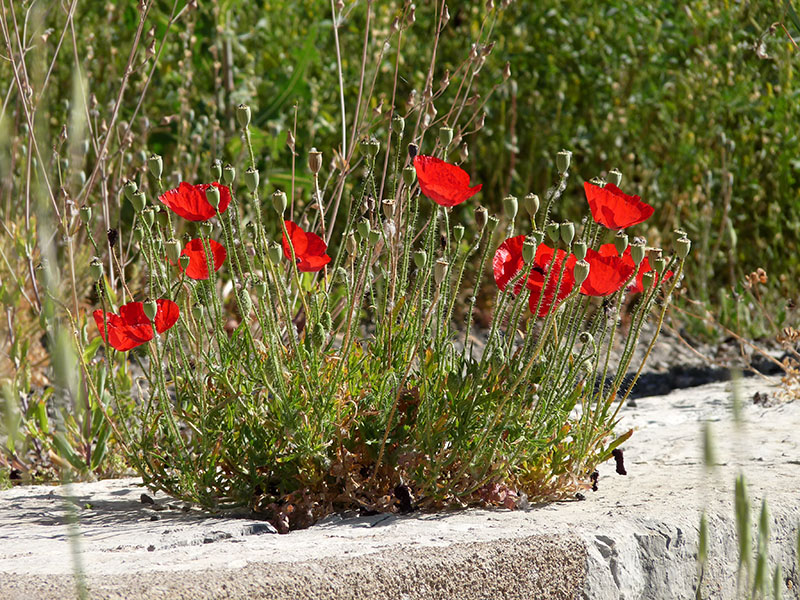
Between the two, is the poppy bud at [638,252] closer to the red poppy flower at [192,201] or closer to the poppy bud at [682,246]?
the poppy bud at [682,246]

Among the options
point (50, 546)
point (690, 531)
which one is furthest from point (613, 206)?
point (50, 546)

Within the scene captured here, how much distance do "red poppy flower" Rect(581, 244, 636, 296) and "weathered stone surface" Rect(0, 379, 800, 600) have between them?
40 cm

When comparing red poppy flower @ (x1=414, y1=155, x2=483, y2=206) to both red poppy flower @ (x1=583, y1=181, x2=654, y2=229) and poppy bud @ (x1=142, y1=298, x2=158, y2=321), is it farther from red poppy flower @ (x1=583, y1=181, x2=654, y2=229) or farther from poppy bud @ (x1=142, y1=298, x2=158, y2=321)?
poppy bud @ (x1=142, y1=298, x2=158, y2=321)

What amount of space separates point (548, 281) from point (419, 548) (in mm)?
561

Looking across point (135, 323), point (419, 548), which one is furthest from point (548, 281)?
point (135, 323)

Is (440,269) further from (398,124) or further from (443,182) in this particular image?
(398,124)

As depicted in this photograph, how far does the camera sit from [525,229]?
5.23 m

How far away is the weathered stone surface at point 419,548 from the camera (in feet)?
4.73

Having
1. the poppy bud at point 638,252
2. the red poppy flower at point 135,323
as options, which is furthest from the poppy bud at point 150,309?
the poppy bud at point 638,252

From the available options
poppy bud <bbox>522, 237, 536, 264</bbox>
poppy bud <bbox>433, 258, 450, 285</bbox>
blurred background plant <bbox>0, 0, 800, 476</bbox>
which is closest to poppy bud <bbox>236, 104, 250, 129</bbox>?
poppy bud <bbox>433, 258, 450, 285</bbox>

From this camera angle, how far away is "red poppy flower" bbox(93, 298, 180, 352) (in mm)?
1756

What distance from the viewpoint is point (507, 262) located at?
186 cm

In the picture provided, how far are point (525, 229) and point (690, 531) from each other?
3.56 metres

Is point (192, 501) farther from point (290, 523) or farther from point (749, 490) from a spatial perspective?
point (749, 490)
